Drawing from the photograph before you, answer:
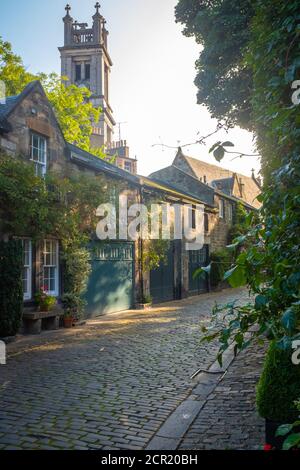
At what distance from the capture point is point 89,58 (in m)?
50.8

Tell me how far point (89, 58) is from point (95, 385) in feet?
170

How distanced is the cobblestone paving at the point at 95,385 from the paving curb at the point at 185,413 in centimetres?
11

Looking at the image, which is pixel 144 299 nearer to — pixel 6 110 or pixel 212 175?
pixel 6 110

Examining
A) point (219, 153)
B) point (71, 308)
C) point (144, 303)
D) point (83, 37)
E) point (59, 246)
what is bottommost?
point (144, 303)

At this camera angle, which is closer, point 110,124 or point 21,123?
point 21,123

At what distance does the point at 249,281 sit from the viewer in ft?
8.32

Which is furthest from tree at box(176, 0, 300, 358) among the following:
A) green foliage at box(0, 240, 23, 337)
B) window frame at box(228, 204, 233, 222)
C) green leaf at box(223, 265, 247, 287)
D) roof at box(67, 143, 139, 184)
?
window frame at box(228, 204, 233, 222)

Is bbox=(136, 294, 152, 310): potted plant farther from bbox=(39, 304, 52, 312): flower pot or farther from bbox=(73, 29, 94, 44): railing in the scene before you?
bbox=(73, 29, 94, 44): railing

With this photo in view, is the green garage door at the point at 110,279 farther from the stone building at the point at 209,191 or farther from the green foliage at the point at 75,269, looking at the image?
the stone building at the point at 209,191

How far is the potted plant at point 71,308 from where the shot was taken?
1277 cm

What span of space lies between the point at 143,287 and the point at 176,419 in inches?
527

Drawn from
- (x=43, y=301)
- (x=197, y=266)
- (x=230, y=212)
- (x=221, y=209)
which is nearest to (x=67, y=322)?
(x=43, y=301)
